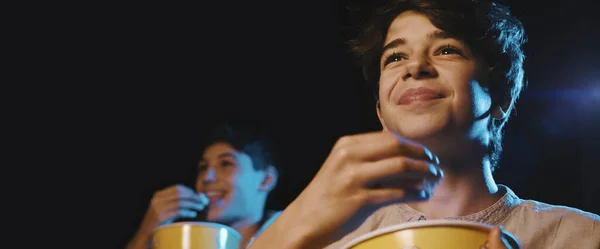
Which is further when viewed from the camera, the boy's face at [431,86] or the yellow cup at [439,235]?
the boy's face at [431,86]

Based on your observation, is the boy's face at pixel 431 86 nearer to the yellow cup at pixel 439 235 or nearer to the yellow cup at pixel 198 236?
the yellow cup at pixel 198 236

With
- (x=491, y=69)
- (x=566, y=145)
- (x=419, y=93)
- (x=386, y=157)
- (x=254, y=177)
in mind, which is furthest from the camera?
(x=254, y=177)

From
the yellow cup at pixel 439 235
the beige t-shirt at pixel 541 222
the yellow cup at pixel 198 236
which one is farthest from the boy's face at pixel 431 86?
the yellow cup at pixel 439 235

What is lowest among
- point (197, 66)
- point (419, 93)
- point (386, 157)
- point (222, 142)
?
point (386, 157)

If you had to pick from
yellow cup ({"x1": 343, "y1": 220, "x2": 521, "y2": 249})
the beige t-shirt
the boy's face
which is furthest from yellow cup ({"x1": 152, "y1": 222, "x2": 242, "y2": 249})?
yellow cup ({"x1": 343, "y1": 220, "x2": 521, "y2": 249})

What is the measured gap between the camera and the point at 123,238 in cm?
300

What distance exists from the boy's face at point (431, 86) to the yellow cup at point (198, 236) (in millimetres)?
418

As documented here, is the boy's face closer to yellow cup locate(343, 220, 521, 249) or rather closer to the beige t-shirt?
the beige t-shirt

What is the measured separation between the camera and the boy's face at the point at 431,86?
4.34 feet

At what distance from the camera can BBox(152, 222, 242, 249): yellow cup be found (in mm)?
1275

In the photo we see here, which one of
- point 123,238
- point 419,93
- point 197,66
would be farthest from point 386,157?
point 123,238

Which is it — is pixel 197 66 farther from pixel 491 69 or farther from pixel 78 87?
pixel 491 69

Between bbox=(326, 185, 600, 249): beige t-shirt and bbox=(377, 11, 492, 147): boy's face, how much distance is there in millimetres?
161

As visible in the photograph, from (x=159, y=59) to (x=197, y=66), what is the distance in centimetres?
18
